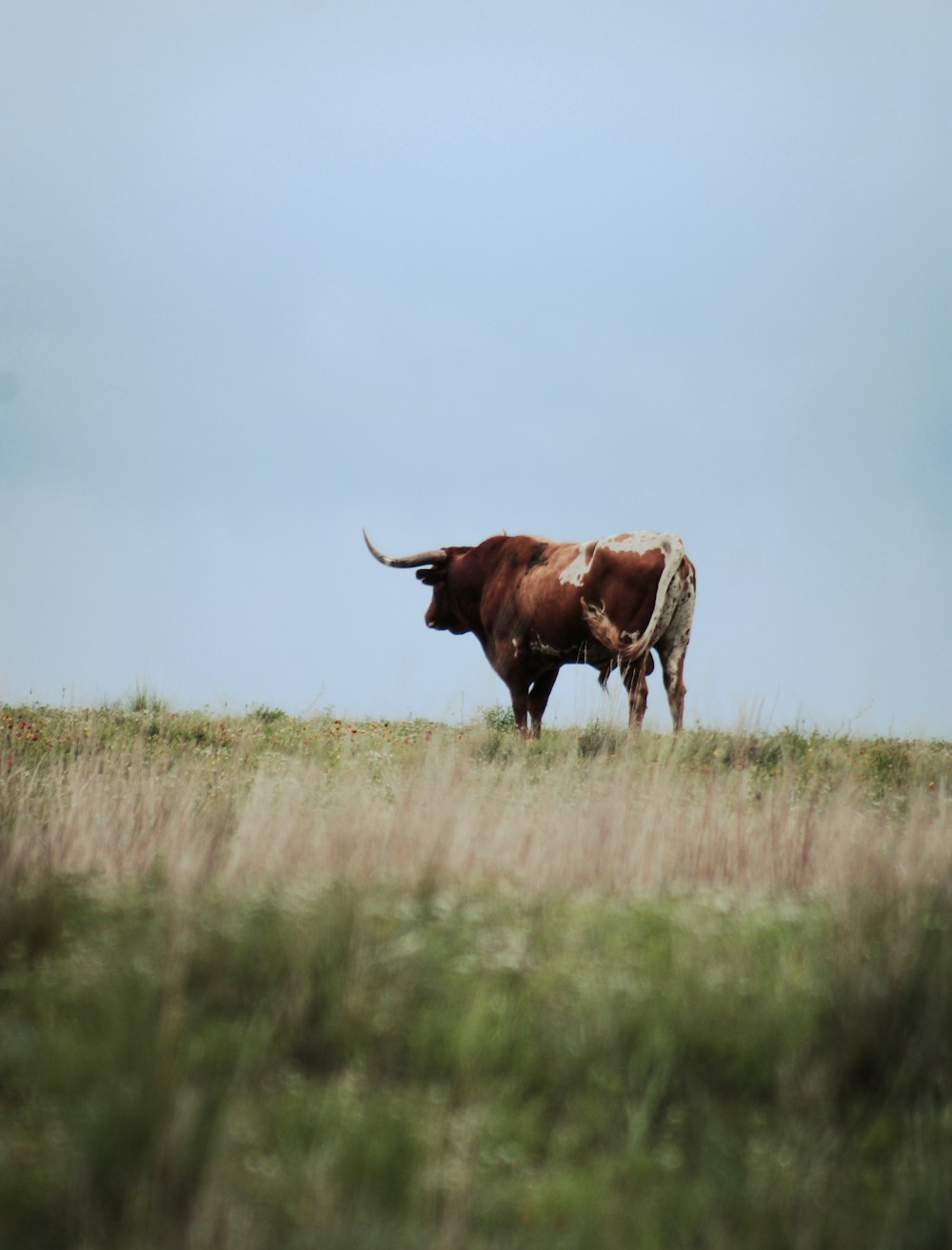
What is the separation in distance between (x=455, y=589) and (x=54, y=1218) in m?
11.2

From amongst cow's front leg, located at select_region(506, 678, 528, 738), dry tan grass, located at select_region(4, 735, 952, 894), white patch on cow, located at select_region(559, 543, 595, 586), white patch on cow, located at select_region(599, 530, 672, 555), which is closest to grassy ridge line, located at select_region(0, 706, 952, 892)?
dry tan grass, located at select_region(4, 735, 952, 894)

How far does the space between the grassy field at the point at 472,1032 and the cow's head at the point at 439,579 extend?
7806 mm

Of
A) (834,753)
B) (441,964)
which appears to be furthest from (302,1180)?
(834,753)

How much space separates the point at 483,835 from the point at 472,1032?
2.27 meters

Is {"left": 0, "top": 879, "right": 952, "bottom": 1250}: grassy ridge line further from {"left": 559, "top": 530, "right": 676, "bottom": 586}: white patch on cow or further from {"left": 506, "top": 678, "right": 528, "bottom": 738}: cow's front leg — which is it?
{"left": 506, "top": 678, "right": 528, "bottom": 738}: cow's front leg

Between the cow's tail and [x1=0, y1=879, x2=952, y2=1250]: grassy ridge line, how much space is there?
21.4ft

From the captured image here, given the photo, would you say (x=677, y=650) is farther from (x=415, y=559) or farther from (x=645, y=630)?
(x=415, y=559)

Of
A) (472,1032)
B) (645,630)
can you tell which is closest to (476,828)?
(472,1032)

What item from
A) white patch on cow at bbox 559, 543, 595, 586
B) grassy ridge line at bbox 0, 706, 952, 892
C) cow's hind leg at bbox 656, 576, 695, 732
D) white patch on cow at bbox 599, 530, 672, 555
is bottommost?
grassy ridge line at bbox 0, 706, 952, 892

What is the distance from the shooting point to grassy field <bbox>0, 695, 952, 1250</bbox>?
2525mm

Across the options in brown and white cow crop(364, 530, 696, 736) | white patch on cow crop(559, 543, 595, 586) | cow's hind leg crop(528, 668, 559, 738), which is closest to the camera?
brown and white cow crop(364, 530, 696, 736)

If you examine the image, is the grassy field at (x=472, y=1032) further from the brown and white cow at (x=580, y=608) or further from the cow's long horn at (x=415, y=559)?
the cow's long horn at (x=415, y=559)

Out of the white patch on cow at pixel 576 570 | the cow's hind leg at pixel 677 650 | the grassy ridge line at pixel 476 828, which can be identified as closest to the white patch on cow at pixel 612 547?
the white patch on cow at pixel 576 570

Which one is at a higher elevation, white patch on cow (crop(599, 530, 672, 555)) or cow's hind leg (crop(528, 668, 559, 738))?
white patch on cow (crop(599, 530, 672, 555))
